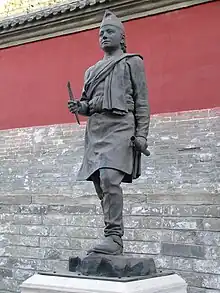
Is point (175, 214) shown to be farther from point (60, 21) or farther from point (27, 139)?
point (60, 21)

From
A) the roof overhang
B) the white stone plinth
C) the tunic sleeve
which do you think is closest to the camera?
the white stone plinth

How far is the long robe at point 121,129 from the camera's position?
12.0 ft

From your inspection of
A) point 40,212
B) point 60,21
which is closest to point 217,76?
point 60,21

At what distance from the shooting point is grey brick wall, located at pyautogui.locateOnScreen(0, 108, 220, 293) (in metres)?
6.38

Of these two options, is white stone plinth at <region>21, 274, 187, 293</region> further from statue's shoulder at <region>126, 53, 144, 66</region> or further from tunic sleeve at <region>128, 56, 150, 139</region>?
statue's shoulder at <region>126, 53, 144, 66</region>

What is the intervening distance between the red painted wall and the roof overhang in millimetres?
98

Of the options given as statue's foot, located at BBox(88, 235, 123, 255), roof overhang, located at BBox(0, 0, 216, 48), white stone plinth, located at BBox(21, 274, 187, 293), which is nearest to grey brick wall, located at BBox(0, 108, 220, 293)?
roof overhang, located at BBox(0, 0, 216, 48)

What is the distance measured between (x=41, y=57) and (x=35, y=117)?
0.95 m

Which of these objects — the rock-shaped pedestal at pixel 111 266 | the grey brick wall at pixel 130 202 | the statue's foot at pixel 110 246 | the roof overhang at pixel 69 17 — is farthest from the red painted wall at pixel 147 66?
the rock-shaped pedestal at pixel 111 266

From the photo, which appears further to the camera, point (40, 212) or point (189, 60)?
→ point (40, 212)

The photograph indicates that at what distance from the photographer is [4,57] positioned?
8.76m

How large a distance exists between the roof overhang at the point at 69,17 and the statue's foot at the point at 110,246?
13.9 feet

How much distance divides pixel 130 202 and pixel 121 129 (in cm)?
336

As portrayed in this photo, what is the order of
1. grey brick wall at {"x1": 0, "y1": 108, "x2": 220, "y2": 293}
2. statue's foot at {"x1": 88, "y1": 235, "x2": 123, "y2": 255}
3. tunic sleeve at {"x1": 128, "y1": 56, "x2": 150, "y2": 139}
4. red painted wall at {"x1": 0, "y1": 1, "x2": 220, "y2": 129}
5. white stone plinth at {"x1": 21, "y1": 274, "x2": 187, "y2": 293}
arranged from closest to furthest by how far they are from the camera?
white stone plinth at {"x1": 21, "y1": 274, "x2": 187, "y2": 293}
statue's foot at {"x1": 88, "y1": 235, "x2": 123, "y2": 255}
tunic sleeve at {"x1": 128, "y1": 56, "x2": 150, "y2": 139}
grey brick wall at {"x1": 0, "y1": 108, "x2": 220, "y2": 293}
red painted wall at {"x1": 0, "y1": 1, "x2": 220, "y2": 129}
